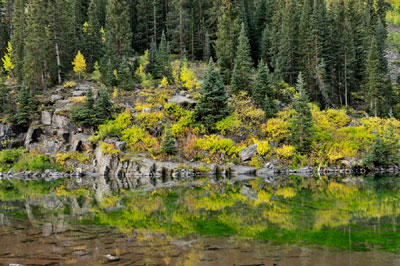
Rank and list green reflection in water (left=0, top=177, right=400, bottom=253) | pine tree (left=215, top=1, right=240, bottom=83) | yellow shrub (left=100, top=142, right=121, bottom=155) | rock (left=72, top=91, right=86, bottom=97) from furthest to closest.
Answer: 1. pine tree (left=215, top=1, right=240, bottom=83)
2. rock (left=72, top=91, right=86, bottom=97)
3. yellow shrub (left=100, top=142, right=121, bottom=155)
4. green reflection in water (left=0, top=177, right=400, bottom=253)

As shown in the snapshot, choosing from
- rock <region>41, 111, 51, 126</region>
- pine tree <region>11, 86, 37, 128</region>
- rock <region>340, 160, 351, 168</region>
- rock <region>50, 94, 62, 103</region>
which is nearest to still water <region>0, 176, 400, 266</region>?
rock <region>340, 160, 351, 168</region>

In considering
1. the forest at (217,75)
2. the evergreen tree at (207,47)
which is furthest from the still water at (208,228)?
the evergreen tree at (207,47)

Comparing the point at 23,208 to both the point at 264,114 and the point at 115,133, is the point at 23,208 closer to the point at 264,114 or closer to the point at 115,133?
the point at 115,133

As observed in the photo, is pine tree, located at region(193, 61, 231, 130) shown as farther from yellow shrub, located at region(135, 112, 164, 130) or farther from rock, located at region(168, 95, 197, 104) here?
yellow shrub, located at region(135, 112, 164, 130)

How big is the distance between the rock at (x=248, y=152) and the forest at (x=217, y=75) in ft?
2.30

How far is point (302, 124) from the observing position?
1200 inches

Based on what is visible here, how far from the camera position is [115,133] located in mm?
32312

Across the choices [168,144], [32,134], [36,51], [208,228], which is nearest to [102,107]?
[32,134]

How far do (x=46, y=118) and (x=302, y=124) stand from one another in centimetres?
2836

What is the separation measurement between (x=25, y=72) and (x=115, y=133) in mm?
17012

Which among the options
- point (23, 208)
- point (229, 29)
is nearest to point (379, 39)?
point (229, 29)

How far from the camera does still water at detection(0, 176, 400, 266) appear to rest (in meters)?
7.45

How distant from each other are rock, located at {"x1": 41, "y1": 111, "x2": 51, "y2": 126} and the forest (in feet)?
4.49

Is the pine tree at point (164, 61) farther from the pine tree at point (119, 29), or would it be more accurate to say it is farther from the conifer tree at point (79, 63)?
the conifer tree at point (79, 63)
